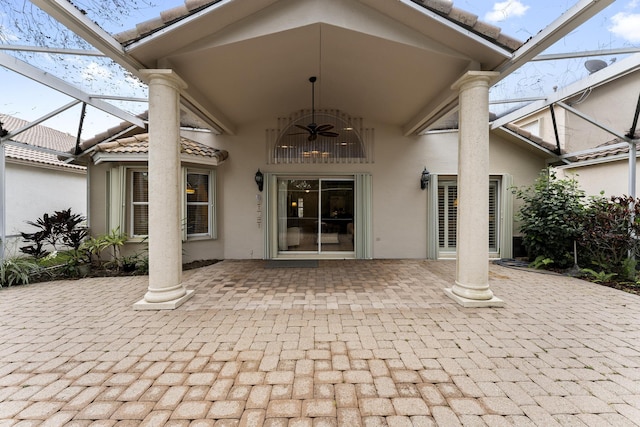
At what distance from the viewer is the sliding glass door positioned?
7.19m

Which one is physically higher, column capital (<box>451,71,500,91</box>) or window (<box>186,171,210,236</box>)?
column capital (<box>451,71,500,91</box>)

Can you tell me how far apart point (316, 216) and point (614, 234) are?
6.06 metres

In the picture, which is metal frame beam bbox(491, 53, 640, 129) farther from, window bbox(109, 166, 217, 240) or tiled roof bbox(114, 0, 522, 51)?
window bbox(109, 166, 217, 240)

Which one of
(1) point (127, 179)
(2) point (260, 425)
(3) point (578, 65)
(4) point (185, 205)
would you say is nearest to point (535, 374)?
(2) point (260, 425)

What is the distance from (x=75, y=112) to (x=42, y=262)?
318 centimetres

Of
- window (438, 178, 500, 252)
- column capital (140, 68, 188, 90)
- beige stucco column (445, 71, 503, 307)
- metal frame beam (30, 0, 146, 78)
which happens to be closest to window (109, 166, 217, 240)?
column capital (140, 68, 188, 90)

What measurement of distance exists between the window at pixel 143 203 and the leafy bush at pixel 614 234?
8.23 meters

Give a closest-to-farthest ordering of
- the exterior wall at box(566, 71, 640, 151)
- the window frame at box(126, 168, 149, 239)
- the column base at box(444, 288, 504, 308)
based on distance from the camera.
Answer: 1. the column base at box(444, 288, 504, 308)
2. the exterior wall at box(566, 71, 640, 151)
3. the window frame at box(126, 168, 149, 239)

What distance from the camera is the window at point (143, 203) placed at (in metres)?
6.02

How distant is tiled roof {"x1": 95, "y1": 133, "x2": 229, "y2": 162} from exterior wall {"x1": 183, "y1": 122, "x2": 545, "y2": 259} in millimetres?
459

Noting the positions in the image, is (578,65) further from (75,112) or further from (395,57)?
(75,112)

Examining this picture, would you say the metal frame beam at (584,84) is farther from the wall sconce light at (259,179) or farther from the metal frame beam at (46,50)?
the metal frame beam at (46,50)

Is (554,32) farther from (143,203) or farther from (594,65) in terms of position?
(143,203)

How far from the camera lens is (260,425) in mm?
1683
